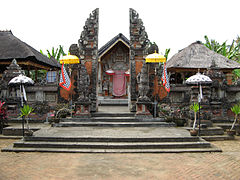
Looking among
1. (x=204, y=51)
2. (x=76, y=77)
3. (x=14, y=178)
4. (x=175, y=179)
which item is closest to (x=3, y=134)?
(x=76, y=77)

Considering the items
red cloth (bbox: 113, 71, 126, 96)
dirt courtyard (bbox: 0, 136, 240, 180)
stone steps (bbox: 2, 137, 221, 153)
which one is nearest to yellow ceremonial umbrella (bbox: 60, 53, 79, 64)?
stone steps (bbox: 2, 137, 221, 153)

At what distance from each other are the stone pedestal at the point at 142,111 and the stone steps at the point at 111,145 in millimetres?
3064

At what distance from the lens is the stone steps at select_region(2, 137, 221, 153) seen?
24.3 feet

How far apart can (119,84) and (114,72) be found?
44.2 inches

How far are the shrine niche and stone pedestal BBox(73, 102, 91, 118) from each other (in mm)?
8982

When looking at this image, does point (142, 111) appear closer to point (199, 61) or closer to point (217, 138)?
point (217, 138)

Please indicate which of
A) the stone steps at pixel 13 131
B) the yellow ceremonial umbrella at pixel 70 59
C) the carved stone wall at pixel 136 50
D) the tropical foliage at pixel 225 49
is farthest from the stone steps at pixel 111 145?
the tropical foliage at pixel 225 49

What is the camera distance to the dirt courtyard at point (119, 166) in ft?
17.7

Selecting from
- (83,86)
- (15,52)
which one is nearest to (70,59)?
(83,86)

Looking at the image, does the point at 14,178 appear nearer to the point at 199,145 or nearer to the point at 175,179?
the point at 175,179

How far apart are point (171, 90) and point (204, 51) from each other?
1158 cm

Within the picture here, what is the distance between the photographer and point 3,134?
32.9ft

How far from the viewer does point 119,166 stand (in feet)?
19.8

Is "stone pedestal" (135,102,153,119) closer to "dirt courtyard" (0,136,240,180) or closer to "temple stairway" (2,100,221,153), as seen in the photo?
"temple stairway" (2,100,221,153)
